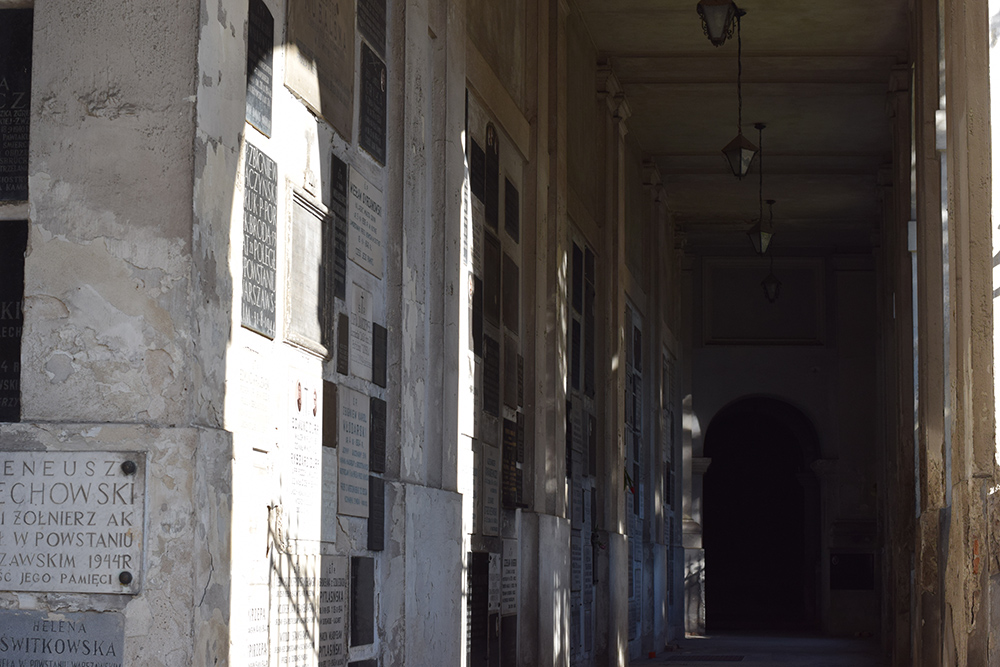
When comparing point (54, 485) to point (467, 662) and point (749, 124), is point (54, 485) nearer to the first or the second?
point (467, 662)

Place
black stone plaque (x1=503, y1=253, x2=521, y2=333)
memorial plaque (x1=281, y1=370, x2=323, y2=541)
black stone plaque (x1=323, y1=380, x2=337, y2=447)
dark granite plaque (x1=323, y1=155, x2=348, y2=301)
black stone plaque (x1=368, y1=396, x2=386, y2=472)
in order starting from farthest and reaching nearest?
black stone plaque (x1=503, y1=253, x2=521, y2=333)
black stone plaque (x1=368, y1=396, x2=386, y2=472)
dark granite plaque (x1=323, y1=155, x2=348, y2=301)
black stone plaque (x1=323, y1=380, x2=337, y2=447)
memorial plaque (x1=281, y1=370, x2=323, y2=541)

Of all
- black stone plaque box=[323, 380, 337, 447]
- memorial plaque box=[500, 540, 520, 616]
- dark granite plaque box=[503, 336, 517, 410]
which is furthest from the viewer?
dark granite plaque box=[503, 336, 517, 410]

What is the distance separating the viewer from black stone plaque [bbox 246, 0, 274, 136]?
Result: 502 cm

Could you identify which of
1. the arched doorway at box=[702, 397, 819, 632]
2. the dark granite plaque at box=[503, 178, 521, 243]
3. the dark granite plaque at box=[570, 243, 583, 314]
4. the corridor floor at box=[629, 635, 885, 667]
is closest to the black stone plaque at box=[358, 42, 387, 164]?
the dark granite plaque at box=[503, 178, 521, 243]

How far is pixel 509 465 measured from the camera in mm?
9352

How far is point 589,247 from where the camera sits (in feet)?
43.3

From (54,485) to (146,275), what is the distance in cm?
70

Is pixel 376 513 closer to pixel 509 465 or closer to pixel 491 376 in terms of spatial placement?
pixel 491 376

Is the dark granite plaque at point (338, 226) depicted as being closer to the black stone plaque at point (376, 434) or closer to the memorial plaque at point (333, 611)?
the black stone plaque at point (376, 434)

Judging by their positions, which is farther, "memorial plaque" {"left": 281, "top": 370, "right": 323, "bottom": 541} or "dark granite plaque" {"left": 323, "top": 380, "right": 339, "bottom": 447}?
"dark granite plaque" {"left": 323, "top": 380, "right": 339, "bottom": 447}

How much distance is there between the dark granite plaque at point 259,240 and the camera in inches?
194

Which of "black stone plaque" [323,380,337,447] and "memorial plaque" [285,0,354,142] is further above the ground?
"memorial plaque" [285,0,354,142]

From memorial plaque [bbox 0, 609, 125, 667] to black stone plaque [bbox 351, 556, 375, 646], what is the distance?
205 centimetres

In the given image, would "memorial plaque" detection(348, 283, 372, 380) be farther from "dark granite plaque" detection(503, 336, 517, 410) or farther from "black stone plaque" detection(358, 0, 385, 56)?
"dark granite plaque" detection(503, 336, 517, 410)
